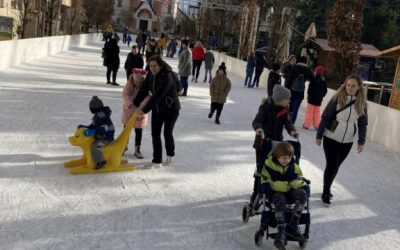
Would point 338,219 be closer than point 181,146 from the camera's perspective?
Yes

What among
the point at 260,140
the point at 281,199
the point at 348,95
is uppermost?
the point at 348,95

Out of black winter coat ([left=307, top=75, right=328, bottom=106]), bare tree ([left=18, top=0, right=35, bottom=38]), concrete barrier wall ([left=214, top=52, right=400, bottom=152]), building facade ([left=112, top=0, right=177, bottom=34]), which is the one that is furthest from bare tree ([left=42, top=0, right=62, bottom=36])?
building facade ([left=112, top=0, right=177, bottom=34])

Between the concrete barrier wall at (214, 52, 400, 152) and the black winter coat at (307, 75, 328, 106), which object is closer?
the concrete barrier wall at (214, 52, 400, 152)

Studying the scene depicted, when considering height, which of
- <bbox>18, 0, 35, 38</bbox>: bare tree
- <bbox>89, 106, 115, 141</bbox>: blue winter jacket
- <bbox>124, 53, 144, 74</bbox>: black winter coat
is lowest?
<bbox>89, 106, 115, 141</bbox>: blue winter jacket

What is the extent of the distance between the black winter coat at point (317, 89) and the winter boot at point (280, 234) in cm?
646

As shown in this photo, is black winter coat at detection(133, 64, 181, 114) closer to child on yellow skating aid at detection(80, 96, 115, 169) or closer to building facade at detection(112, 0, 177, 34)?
child on yellow skating aid at detection(80, 96, 115, 169)

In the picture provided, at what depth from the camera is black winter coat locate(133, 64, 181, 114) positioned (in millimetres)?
5727

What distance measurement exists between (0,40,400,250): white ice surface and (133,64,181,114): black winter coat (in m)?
0.82

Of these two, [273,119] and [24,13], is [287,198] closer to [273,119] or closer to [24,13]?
[273,119]

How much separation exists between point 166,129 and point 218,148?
1.98m

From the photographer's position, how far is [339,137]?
5172 millimetres

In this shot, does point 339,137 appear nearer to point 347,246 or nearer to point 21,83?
point 347,246

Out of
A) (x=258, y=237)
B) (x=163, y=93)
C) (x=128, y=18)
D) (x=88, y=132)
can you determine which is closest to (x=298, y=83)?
(x=163, y=93)

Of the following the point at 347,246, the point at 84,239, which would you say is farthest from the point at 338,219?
the point at 84,239
